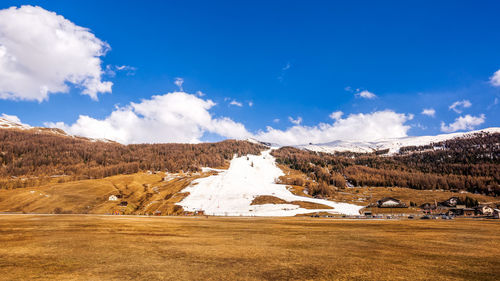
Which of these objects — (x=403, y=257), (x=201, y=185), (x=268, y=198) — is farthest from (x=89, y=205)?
(x=403, y=257)

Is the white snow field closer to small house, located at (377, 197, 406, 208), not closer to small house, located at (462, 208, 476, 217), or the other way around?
small house, located at (377, 197, 406, 208)

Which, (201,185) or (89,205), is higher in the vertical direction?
(201,185)

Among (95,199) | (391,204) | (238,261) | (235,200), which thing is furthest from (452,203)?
(95,199)

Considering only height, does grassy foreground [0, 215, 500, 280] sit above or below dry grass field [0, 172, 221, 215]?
above

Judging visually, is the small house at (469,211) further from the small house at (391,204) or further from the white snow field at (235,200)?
the white snow field at (235,200)

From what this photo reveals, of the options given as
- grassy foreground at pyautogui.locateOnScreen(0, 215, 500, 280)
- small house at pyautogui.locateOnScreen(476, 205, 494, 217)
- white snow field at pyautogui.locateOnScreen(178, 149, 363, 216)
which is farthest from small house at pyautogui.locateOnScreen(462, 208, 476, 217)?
grassy foreground at pyautogui.locateOnScreen(0, 215, 500, 280)

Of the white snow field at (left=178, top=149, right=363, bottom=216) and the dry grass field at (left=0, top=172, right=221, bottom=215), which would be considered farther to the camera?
the dry grass field at (left=0, top=172, right=221, bottom=215)

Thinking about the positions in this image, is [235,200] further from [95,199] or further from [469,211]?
[469,211]

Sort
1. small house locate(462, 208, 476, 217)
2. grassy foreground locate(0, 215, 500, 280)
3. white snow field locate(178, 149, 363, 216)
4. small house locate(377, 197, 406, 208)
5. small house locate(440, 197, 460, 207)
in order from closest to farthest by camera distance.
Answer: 1. grassy foreground locate(0, 215, 500, 280)
2. small house locate(462, 208, 476, 217)
3. white snow field locate(178, 149, 363, 216)
4. small house locate(377, 197, 406, 208)
5. small house locate(440, 197, 460, 207)

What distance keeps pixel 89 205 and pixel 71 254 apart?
133794 millimetres

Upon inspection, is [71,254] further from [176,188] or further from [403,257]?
[176,188]

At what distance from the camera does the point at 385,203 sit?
4990 inches

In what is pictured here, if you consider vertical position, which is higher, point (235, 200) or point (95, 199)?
→ point (235, 200)

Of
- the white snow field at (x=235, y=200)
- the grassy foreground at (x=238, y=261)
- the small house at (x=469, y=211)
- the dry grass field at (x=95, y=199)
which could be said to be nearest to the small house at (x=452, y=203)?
the small house at (x=469, y=211)
